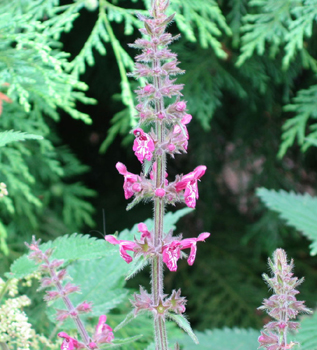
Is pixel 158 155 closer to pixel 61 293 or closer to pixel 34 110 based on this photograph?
pixel 61 293

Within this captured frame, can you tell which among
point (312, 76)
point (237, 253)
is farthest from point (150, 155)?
point (237, 253)

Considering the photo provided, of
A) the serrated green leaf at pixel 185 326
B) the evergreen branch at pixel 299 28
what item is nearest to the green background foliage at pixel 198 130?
the evergreen branch at pixel 299 28

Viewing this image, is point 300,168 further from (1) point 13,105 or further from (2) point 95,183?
(1) point 13,105

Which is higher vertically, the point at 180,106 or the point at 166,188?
the point at 180,106

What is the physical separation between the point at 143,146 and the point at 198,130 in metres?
1.75

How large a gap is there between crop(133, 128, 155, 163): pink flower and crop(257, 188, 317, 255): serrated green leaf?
0.89m

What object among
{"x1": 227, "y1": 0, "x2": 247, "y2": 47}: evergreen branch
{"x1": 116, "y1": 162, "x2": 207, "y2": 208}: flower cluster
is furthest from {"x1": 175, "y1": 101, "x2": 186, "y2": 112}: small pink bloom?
{"x1": 227, "y1": 0, "x2": 247, "y2": 47}: evergreen branch

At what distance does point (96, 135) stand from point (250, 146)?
0.96m

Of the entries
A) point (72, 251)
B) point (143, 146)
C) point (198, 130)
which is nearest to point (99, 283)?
point (72, 251)

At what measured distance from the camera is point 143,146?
0.94m

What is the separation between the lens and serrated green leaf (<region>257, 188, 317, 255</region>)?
1.64 metres

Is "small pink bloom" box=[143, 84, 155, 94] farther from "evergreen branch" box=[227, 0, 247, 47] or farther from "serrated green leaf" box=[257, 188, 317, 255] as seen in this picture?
"evergreen branch" box=[227, 0, 247, 47]

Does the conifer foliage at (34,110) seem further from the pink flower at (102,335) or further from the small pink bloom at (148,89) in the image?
the pink flower at (102,335)

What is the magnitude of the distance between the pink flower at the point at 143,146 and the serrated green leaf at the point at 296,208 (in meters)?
0.89
